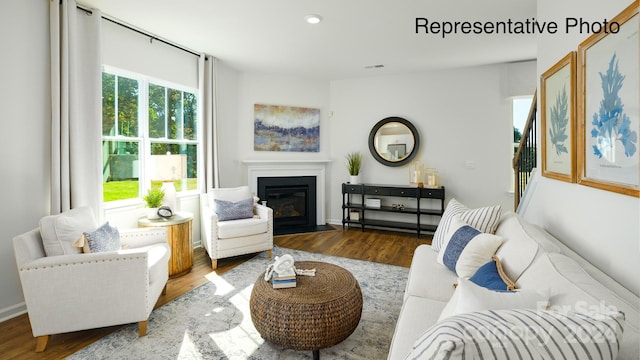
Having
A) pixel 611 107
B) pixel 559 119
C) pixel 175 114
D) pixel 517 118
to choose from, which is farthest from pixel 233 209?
pixel 517 118

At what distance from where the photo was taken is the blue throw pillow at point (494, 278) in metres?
1.43

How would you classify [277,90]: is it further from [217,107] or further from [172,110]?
[172,110]

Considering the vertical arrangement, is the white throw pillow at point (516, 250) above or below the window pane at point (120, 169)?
below

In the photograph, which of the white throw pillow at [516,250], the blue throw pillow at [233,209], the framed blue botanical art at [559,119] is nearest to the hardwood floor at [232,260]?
the blue throw pillow at [233,209]

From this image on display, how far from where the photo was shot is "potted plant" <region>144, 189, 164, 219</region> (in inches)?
133

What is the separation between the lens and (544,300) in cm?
102

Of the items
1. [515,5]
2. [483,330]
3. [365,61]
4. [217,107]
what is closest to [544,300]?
[483,330]

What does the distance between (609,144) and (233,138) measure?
14.7 ft

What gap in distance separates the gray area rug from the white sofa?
→ 48cm

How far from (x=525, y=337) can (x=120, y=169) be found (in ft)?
12.6

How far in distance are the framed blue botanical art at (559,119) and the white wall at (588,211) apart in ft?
0.26

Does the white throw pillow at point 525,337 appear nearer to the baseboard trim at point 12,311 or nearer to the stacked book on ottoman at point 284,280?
the stacked book on ottoman at point 284,280

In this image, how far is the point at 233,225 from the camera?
3.55 m

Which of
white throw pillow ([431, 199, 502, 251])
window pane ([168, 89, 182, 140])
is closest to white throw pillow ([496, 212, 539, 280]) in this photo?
white throw pillow ([431, 199, 502, 251])
